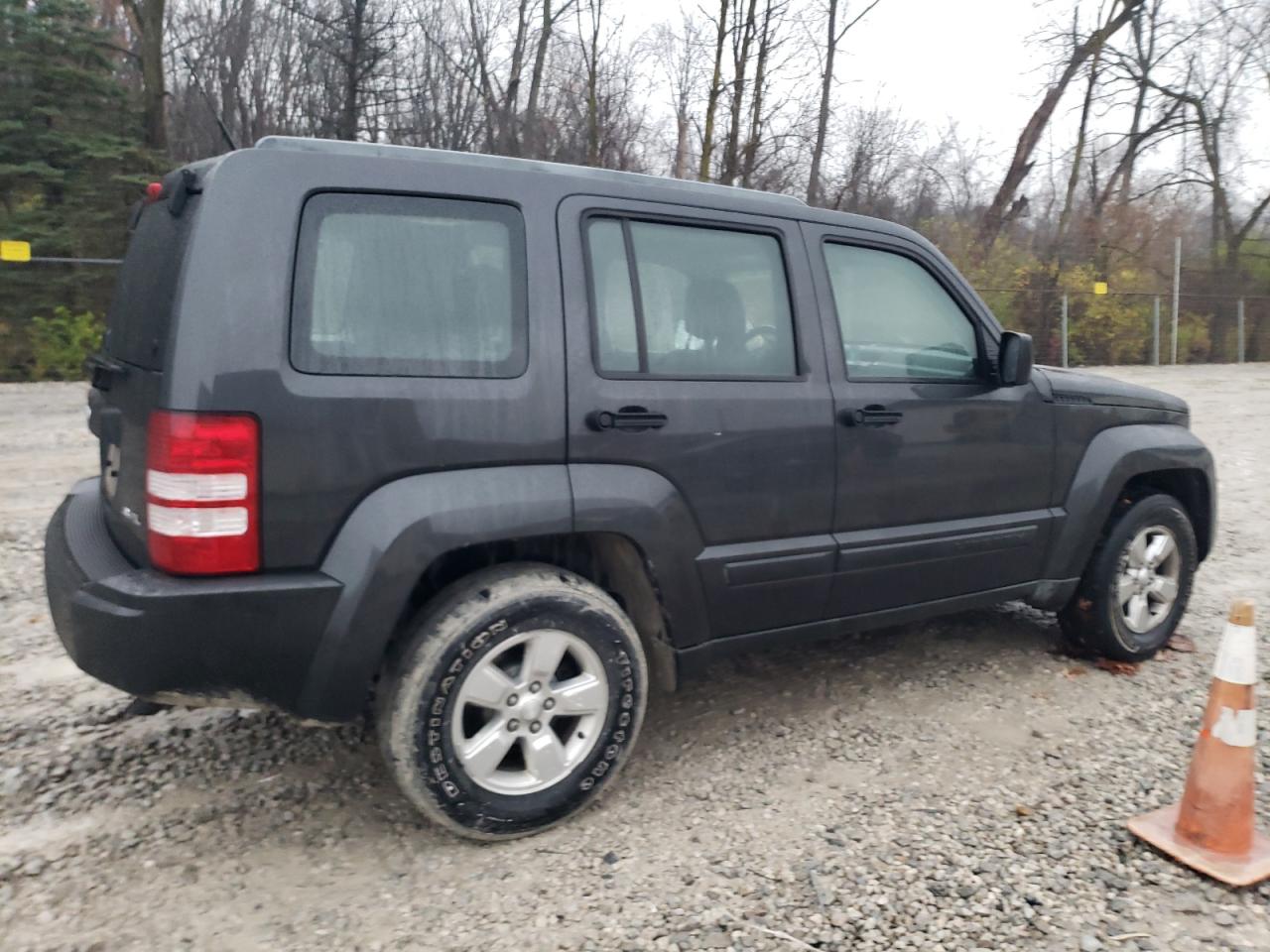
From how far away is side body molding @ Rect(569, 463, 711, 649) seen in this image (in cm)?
294

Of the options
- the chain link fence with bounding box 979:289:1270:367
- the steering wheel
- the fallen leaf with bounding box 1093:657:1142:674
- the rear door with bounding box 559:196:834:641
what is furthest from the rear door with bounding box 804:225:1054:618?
the chain link fence with bounding box 979:289:1270:367

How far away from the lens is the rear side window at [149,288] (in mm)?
2617

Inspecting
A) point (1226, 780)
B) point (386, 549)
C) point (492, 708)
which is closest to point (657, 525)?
point (492, 708)

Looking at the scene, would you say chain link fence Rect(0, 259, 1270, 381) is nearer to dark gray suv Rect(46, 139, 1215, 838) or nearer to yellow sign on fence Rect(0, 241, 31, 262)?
yellow sign on fence Rect(0, 241, 31, 262)

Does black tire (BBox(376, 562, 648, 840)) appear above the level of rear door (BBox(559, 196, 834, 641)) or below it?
below

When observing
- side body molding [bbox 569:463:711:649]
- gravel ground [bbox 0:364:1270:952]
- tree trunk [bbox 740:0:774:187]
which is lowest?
gravel ground [bbox 0:364:1270:952]

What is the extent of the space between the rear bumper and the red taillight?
0.22 feet

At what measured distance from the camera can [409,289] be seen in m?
2.79

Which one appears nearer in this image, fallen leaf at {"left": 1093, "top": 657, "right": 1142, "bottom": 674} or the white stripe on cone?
the white stripe on cone

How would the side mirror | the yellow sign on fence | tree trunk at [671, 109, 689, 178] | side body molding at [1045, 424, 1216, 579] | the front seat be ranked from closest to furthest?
the front seat → the side mirror → side body molding at [1045, 424, 1216, 579] → the yellow sign on fence → tree trunk at [671, 109, 689, 178]

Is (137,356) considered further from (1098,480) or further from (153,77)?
(153,77)

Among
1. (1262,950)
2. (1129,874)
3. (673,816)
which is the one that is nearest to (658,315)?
(673,816)

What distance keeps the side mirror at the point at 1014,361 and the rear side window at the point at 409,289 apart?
1925mm

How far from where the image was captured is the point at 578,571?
321 cm
